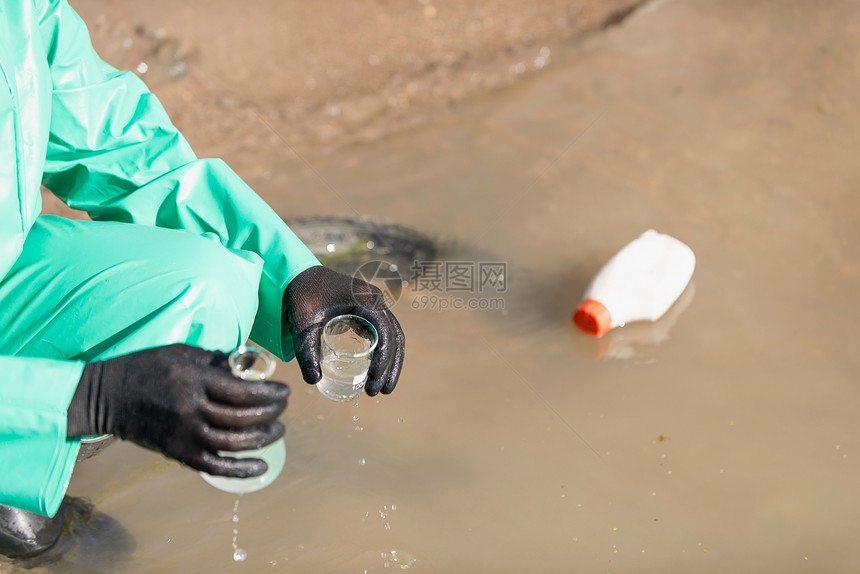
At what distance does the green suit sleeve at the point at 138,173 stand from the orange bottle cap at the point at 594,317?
91 cm

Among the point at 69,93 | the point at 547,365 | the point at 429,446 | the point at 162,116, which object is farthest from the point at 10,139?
the point at 547,365

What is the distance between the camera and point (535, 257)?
2.56 m

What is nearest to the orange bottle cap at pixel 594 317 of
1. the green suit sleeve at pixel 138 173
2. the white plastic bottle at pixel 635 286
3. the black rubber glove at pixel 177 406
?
the white plastic bottle at pixel 635 286

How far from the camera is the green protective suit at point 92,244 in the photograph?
126 cm

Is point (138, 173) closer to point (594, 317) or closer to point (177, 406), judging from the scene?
point (177, 406)

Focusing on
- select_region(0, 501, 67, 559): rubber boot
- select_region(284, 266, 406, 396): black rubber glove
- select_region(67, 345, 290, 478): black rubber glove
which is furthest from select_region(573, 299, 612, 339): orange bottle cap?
select_region(0, 501, 67, 559): rubber boot

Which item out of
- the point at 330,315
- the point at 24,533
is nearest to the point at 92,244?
the point at 330,315

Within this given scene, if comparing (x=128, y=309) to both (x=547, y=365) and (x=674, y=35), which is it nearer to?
(x=547, y=365)

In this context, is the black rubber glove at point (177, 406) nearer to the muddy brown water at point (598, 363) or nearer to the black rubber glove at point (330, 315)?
the black rubber glove at point (330, 315)

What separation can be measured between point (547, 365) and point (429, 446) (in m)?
0.45

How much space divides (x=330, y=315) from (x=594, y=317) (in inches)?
36.5

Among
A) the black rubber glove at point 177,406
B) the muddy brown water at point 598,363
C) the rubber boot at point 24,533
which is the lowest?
the muddy brown water at point 598,363

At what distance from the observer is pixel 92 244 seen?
62.2 inches

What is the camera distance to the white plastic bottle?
89.2 inches
